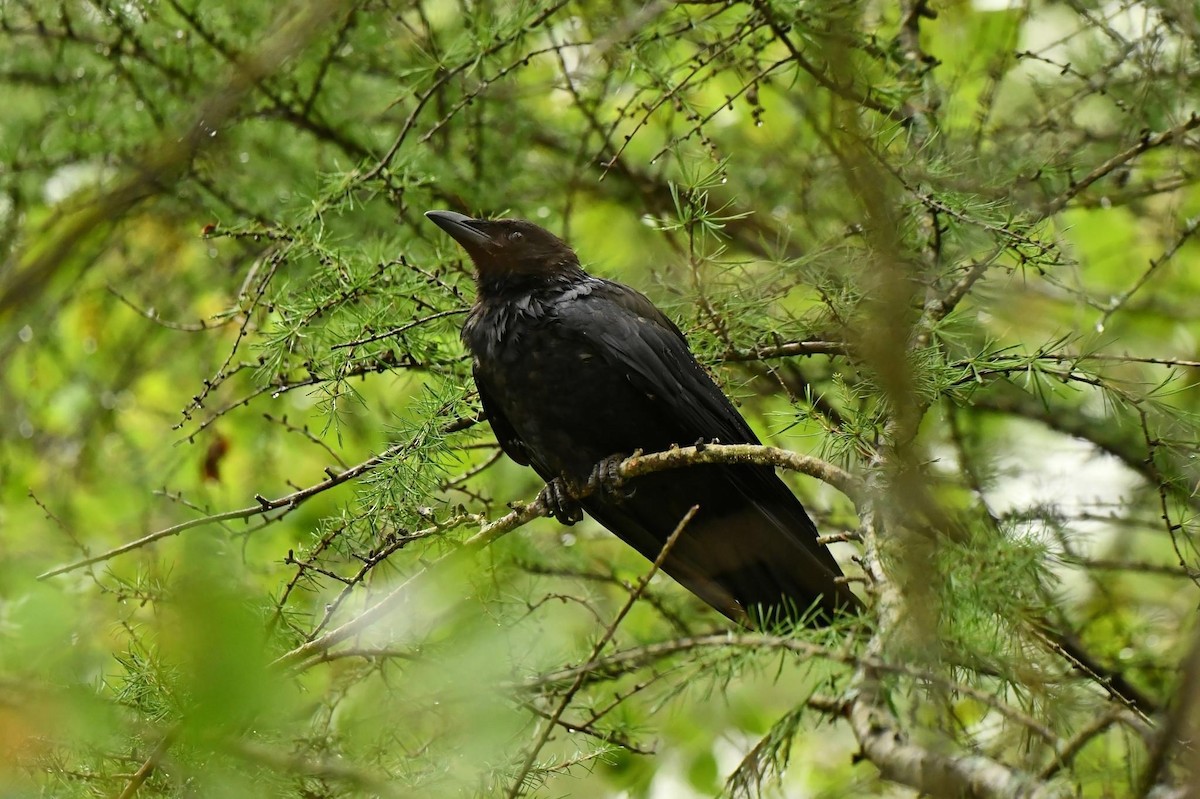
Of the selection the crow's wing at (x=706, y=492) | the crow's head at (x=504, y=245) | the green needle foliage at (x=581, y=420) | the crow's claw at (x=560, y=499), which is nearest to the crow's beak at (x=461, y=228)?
the crow's head at (x=504, y=245)

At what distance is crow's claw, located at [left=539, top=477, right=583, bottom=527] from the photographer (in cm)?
380

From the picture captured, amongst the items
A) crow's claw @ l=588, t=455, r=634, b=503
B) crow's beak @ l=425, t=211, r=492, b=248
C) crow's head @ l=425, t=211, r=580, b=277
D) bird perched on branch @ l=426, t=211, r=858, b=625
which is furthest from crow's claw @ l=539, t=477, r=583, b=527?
crow's beak @ l=425, t=211, r=492, b=248

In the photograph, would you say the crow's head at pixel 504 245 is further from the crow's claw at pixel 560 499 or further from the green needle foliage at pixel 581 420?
the crow's claw at pixel 560 499

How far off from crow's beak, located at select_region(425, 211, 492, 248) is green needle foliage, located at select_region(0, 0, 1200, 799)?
0.12 metres

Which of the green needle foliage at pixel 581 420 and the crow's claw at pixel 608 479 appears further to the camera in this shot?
the crow's claw at pixel 608 479

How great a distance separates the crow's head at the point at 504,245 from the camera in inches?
155

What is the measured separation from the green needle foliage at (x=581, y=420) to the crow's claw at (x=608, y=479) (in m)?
0.33

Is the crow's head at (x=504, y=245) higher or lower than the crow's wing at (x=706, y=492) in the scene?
higher

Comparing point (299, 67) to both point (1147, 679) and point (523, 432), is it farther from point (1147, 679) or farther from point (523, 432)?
point (1147, 679)

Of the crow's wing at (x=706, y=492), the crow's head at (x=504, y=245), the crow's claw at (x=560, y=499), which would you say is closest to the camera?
the crow's wing at (x=706, y=492)

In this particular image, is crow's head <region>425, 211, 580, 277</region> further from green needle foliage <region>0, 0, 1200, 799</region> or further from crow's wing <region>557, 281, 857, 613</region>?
crow's wing <region>557, 281, 857, 613</region>

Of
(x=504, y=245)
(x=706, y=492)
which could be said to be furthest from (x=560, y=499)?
(x=504, y=245)

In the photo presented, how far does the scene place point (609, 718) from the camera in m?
3.55

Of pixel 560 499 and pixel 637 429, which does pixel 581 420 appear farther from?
pixel 560 499
